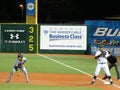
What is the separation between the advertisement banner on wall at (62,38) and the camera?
3931 cm

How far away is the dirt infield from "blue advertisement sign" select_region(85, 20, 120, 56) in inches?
584

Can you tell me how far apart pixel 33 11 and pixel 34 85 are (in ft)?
67.0

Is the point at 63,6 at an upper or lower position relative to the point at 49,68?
upper

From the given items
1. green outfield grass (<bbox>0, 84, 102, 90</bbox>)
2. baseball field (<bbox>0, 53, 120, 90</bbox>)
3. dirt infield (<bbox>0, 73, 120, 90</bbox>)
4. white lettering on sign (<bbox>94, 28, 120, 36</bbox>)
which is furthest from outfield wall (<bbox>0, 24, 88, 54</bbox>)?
green outfield grass (<bbox>0, 84, 102, 90</bbox>)

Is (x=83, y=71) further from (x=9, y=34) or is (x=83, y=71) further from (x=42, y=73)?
(x=9, y=34)

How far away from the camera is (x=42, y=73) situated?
2525 centimetres

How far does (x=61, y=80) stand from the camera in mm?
22234

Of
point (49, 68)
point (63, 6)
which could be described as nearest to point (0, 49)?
point (49, 68)

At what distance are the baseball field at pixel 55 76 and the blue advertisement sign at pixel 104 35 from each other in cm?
625

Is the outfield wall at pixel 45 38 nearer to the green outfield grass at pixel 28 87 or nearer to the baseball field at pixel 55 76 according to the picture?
the baseball field at pixel 55 76

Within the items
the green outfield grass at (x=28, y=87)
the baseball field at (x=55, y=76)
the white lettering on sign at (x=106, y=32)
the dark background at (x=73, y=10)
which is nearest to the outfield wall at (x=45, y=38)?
the white lettering on sign at (x=106, y=32)

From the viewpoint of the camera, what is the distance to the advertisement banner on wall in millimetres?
39312

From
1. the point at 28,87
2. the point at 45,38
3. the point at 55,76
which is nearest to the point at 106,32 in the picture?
the point at 45,38

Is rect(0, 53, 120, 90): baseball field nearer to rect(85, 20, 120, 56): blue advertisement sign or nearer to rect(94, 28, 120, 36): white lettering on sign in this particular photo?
rect(85, 20, 120, 56): blue advertisement sign
